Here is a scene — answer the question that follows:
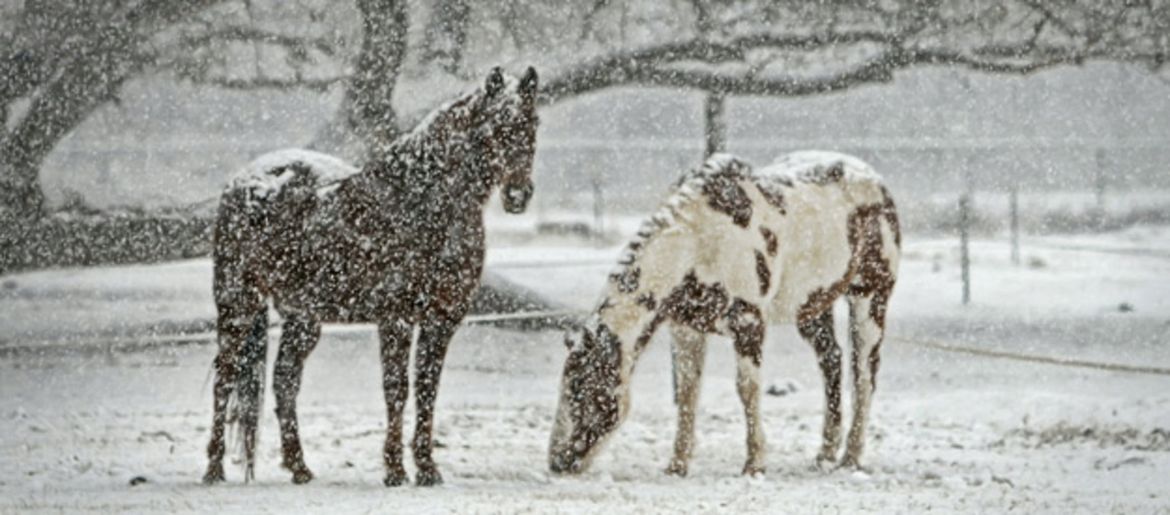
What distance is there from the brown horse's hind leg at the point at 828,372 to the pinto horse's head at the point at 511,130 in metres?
2.00

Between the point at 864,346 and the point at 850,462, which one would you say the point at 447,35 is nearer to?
the point at 864,346

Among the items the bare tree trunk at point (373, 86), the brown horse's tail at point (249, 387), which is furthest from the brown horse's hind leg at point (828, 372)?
the bare tree trunk at point (373, 86)

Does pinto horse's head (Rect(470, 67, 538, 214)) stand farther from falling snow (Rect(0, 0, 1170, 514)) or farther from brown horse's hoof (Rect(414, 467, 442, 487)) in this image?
brown horse's hoof (Rect(414, 467, 442, 487))

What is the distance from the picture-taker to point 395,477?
7711 millimetres

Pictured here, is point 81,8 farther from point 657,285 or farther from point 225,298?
point 657,285

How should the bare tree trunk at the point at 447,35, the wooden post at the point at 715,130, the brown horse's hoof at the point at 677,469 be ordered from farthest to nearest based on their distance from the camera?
the bare tree trunk at the point at 447,35 → the wooden post at the point at 715,130 → the brown horse's hoof at the point at 677,469

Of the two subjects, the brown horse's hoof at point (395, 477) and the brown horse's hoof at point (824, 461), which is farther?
the brown horse's hoof at point (824, 461)

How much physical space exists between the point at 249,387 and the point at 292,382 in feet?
0.64

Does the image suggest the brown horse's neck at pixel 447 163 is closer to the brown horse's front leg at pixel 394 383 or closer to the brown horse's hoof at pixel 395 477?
the brown horse's front leg at pixel 394 383

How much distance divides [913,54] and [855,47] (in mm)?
668

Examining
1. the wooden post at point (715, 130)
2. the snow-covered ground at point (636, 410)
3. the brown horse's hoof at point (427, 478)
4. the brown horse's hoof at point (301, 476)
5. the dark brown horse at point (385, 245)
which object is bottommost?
the snow-covered ground at point (636, 410)

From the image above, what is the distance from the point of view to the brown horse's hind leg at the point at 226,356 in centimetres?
804

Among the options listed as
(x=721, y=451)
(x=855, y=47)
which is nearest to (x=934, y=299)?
(x=855, y=47)

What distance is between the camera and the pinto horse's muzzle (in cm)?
741
